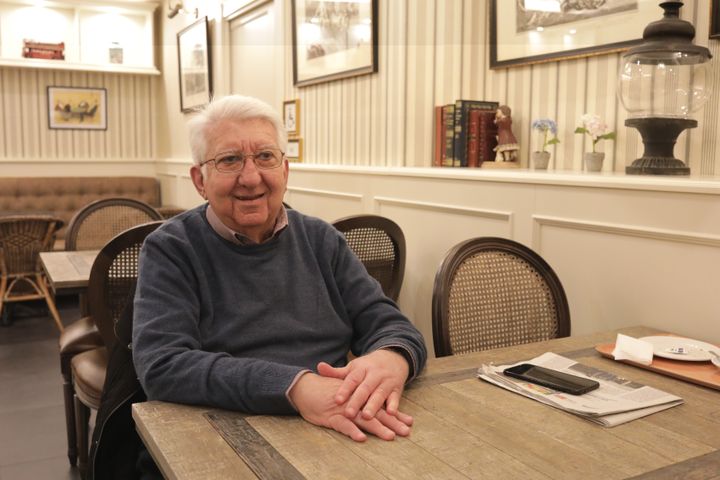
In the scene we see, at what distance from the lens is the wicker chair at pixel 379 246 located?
279 cm

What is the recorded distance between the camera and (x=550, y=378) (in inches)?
55.0

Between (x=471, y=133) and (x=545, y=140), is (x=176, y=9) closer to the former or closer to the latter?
(x=471, y=133)

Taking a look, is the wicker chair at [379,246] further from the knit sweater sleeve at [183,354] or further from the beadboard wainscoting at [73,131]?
the beadboard wainscoting at [73,131]

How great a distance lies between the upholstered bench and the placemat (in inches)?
212

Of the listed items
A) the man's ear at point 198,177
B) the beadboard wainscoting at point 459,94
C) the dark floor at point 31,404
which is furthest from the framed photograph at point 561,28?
the dark floor at point 31,404

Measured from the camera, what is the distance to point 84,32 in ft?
22.9

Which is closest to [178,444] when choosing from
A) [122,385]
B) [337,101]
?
[122,385]

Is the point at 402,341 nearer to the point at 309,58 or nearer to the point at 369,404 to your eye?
the point at 369,404

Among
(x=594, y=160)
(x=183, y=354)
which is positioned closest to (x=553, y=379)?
(x=183, y=354)

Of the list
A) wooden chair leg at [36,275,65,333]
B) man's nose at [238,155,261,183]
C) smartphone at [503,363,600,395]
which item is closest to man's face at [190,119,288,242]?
man's nose at [238,155,261,183]

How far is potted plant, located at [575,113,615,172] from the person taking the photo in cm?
244

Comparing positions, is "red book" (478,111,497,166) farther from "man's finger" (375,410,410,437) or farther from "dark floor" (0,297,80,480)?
"dark floor" (0,297,80,480)

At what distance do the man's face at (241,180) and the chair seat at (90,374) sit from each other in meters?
1.09

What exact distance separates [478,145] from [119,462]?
1.98 meters
